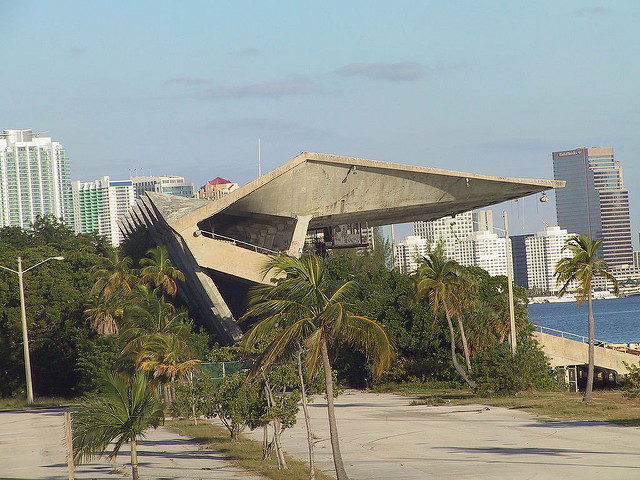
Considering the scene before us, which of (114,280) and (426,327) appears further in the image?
(114,280)

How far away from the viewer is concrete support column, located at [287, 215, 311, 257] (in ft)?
172

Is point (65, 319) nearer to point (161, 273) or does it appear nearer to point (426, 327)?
point (161, 273)

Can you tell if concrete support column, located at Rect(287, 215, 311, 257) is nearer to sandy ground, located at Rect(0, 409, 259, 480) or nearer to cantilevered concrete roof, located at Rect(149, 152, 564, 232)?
cantilevered concrete roof, located at Rect(149, 152, 564, 232)

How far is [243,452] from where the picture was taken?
27156mm

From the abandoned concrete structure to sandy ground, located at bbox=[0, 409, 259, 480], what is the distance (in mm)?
16218

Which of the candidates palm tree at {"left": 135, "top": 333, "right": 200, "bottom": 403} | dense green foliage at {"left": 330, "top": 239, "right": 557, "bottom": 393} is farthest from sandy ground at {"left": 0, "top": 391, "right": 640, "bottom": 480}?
dense green foliage at {"left": 330, "top": 239, "right": 557, "bottom": 393}

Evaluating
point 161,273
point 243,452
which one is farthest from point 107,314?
point 243,452

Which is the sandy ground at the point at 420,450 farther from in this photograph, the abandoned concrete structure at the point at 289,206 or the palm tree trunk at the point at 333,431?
the abandoned concrete structure at the point at 289,206

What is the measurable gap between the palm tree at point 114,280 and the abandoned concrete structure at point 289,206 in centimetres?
343

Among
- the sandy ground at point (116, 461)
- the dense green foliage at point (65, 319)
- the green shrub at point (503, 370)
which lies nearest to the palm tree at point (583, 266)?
the green shrub at point (503, 370)

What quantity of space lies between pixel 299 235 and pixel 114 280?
1108 centimetres

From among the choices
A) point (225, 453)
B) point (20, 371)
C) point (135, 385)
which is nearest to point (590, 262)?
point (225, 453)

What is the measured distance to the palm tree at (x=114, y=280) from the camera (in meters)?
51.5

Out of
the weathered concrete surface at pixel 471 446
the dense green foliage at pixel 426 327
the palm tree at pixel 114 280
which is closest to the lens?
the weathered concrete surface at pixel 471 446
